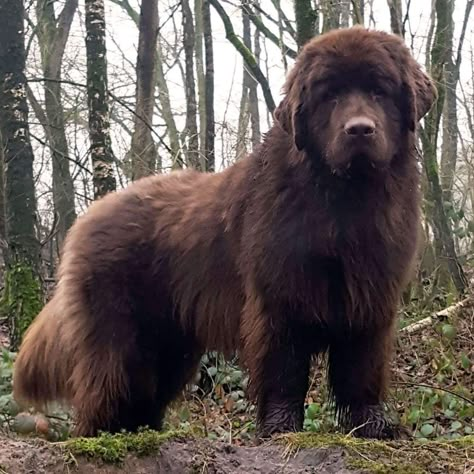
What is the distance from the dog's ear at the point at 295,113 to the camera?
454 centimetres

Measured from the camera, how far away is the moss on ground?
3592 mm

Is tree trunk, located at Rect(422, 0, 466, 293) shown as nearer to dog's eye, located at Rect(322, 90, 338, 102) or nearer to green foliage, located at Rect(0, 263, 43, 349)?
green foliage, located at Rect(0, 263, 43, 349)

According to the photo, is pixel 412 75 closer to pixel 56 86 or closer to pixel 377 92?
pixel 377 92

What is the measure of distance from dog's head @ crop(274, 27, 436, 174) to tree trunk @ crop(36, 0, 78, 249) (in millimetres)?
10967

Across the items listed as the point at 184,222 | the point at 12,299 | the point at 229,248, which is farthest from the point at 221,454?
the point at 12,299

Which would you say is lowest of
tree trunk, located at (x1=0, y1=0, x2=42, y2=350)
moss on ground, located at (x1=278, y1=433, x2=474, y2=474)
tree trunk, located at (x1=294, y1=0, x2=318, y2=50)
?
moss on ground, located at (x1=278, y1=433, x2=474, y2=474)

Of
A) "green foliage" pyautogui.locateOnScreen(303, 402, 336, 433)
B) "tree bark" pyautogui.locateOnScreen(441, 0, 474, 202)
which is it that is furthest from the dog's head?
"tree bark" pyautogui.locateOnScreen(441, 0, 474, 202)

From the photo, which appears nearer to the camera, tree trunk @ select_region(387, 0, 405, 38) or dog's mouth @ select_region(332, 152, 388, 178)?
dog's mouth @ select_region(332, 152, 388, 178)

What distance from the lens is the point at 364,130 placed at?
4.14 meters

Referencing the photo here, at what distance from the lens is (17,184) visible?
8312mm

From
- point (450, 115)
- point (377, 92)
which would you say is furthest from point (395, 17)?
point (450, 115)

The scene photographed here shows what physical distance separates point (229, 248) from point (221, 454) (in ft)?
5.33

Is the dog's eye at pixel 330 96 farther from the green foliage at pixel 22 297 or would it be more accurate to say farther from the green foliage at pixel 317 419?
the green foliage at pixel 22 297

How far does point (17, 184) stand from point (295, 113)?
454cm
